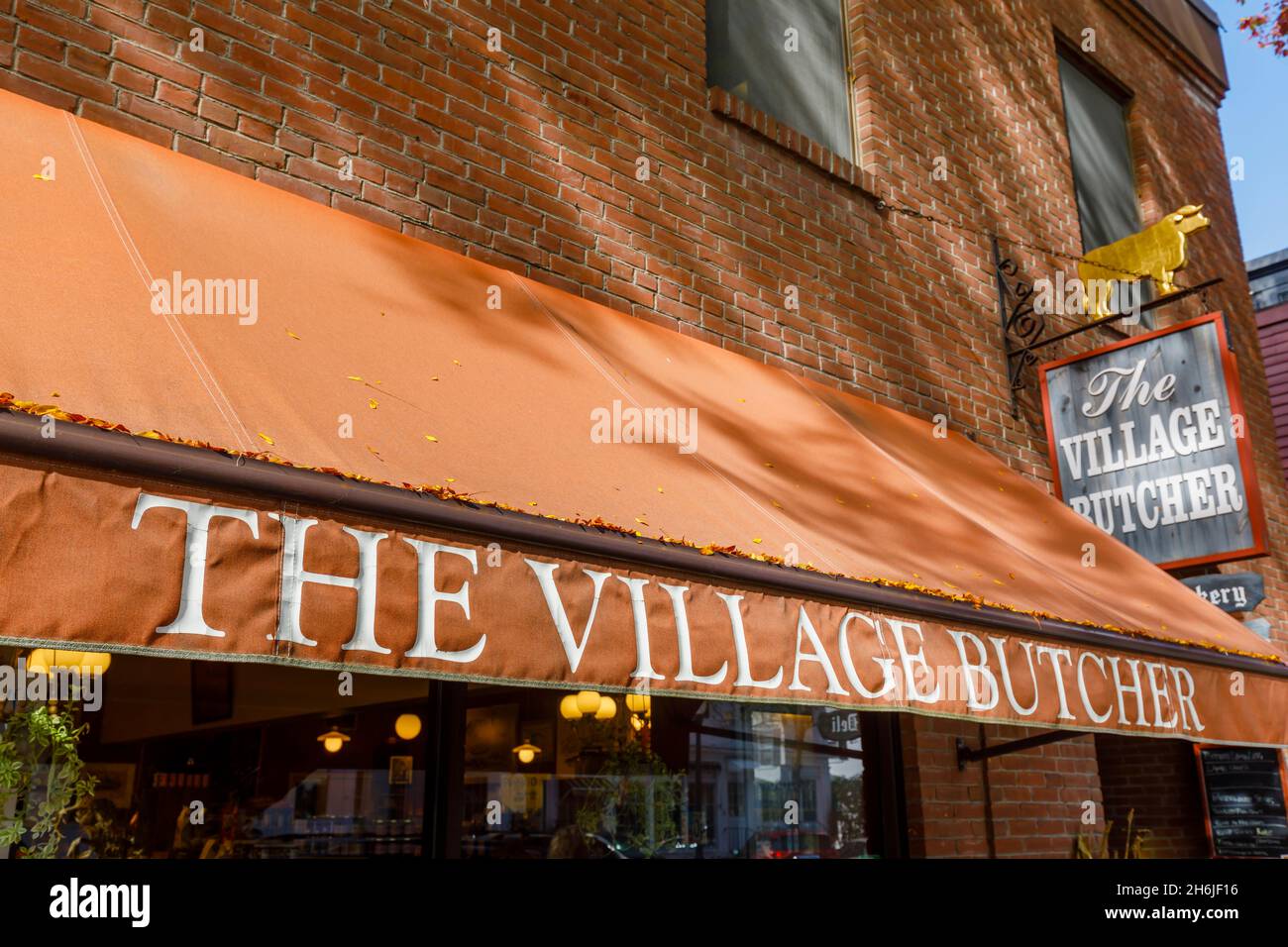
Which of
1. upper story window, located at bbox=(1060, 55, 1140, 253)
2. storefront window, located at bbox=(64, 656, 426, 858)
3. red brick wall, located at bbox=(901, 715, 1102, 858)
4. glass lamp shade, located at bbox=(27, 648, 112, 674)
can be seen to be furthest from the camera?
upper story window, located at bbox=(1060, 55, 1140, 253)

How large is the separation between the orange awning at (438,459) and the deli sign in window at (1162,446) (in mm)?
1317

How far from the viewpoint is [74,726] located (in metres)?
3.45

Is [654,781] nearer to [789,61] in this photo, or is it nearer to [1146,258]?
[789,61]

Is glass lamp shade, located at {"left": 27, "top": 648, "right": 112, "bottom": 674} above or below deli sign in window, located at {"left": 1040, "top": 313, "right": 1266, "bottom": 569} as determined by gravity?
below

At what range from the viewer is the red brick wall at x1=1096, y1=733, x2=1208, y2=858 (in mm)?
8664

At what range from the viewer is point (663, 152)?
5.71 metres

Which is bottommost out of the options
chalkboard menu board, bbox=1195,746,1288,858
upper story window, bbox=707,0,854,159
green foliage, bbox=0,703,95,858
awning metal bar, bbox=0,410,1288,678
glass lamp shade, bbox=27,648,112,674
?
chalkboard menu board, bbox=1195,746,1288,858

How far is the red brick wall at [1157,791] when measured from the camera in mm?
8664

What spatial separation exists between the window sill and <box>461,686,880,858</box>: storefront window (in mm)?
3182

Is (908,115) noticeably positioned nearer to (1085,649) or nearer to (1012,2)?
(1012,2)

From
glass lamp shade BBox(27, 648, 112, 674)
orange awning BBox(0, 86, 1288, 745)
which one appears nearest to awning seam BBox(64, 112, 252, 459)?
orange awning BBox(0, 86, 1288, 745)

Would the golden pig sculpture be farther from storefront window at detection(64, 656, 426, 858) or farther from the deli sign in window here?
storefront window at detection(64, 656, 426, 858)

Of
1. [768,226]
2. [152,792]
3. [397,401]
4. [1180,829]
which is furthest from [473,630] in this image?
[1180,829]

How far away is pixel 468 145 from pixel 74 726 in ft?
9.26
